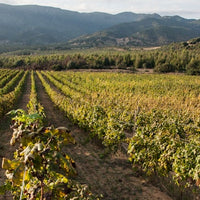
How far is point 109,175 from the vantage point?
6.53 meters

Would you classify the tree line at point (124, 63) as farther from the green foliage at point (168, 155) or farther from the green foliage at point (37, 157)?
the green foliage at point (37, 157)

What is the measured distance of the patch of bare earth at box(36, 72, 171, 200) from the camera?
563cm

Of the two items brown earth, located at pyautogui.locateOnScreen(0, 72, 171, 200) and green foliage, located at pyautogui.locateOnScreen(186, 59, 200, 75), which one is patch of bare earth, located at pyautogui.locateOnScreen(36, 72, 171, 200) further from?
green foliage, located at pyautogui.locateOnScreen(186, 59, 200, 75)

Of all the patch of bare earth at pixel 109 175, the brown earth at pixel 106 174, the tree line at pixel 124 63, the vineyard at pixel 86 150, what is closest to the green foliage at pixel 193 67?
the tree line at pixel 124 63

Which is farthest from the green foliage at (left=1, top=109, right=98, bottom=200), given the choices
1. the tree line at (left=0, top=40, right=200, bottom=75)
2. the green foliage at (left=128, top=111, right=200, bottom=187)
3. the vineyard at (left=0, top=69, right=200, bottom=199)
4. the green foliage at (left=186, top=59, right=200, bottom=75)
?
the tree line at (left=0, top=40, right=200, bottom=75)

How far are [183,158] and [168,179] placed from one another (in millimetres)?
1686

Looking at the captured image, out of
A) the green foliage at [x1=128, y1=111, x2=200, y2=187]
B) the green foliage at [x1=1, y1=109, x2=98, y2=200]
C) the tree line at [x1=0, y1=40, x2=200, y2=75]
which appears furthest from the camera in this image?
the tree line at [x1=0, y1=40, x2=200, y2=75]

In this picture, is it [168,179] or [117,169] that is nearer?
[168,179]

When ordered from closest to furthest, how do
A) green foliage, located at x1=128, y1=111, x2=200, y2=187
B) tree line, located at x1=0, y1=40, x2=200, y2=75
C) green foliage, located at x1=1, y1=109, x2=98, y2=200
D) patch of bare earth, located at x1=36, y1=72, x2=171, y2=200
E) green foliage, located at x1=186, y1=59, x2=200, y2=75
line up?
green foliage, located at x1=1, y1=109, x2=98, y2=200 → green foliage, located at x1=128, y1=111, x2=200, y2=187 → patch of bare earth, located at x1=36, y1=72, x2=171, y2=200 → green foliage, located at x1=186, y1=59, x2=200, y2=75 → tree line, located at x1=0, y1=40, x2=200, y2=75

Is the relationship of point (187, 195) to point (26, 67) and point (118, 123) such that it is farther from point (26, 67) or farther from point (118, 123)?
point (26, 67)

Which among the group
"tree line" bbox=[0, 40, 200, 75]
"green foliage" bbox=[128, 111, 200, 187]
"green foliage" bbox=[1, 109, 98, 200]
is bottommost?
"tree line" bbox=[0, 40, 200, 75]

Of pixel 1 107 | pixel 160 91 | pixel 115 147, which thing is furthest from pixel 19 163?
pixel 160 91

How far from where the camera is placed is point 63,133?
6.95 ft

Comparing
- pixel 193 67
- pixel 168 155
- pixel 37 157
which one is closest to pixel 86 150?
pixel 168 155
